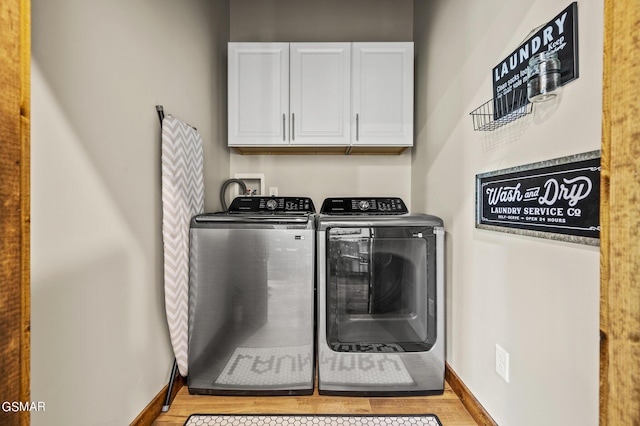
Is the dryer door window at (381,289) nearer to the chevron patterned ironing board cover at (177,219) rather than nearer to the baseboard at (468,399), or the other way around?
the baseboard at (468,399)

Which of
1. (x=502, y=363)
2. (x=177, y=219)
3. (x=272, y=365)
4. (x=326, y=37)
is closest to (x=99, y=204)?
(x=177, y=219)

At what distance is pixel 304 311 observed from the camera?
68.9 inches

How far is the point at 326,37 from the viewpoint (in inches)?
101

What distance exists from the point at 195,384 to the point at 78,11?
1779mm

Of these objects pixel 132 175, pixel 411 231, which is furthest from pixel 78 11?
pixel 411 231

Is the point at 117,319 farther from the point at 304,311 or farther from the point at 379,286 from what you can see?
the point at 379,286

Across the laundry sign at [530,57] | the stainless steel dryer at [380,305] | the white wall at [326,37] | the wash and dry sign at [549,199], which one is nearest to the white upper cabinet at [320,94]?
the white wall at [326,37]

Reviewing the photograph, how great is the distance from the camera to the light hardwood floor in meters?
1.60

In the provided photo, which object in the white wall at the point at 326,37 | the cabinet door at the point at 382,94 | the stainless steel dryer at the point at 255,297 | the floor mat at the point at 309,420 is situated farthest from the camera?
the white wall at the point at 326,37

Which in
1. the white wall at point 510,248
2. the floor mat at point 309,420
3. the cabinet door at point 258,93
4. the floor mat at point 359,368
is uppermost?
the cabinet door at point 258,93

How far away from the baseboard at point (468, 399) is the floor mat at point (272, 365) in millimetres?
800

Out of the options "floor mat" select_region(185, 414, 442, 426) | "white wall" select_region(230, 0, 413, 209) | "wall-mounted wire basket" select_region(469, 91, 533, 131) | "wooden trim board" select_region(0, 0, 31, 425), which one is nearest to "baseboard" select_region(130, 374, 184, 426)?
"floor mat" select_region(185, 414, 442, 426)

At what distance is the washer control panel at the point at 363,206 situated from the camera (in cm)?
221

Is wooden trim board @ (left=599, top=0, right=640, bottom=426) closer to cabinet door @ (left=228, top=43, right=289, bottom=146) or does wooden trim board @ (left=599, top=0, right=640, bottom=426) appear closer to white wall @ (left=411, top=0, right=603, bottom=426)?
white wall @ (left=411, top=0, right=603, bottom=426)
